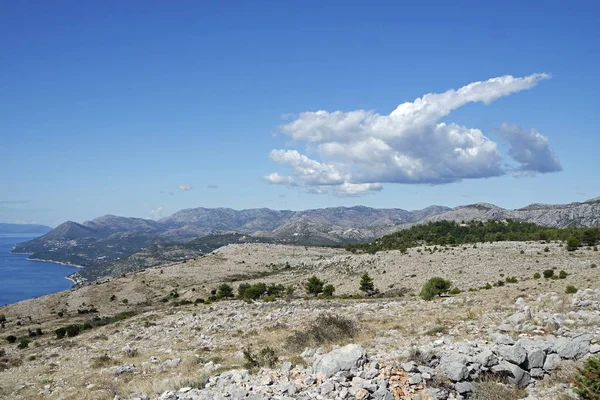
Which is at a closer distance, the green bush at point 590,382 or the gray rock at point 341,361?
the green bush at point 590,382

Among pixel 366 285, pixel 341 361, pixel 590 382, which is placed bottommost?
pixel 366 285

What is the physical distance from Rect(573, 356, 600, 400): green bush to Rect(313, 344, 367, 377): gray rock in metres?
4.92

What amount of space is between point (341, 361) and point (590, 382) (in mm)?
5630

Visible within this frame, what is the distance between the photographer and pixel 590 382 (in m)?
8.09

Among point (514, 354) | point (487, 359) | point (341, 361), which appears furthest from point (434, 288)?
point (341, 361)

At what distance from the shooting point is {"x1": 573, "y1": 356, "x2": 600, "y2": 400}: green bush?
26.0 feet

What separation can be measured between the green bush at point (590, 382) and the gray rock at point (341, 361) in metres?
4.92

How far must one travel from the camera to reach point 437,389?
30.9 ft

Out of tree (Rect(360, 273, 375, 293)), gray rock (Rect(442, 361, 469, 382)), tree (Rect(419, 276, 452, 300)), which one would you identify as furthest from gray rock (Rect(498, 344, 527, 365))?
tree (Rect(360, 273, 375, 293))

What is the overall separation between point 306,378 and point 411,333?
755cm

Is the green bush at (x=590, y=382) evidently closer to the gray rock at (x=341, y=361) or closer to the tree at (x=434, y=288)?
the gray rock at (x=341, y=361)

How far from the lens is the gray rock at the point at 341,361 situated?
10.6m

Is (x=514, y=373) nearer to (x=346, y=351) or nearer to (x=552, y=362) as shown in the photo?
(x=552, y=362)

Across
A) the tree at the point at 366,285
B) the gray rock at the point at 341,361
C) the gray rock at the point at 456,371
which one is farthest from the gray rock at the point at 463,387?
the tree at the point at 366,285
